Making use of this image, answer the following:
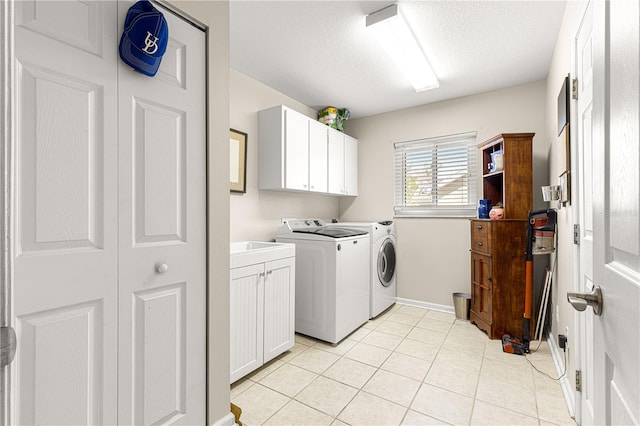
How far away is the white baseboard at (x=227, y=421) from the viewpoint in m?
1.43

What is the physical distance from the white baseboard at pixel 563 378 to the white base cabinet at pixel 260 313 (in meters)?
1.86

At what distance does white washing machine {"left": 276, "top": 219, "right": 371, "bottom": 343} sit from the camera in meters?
2.62

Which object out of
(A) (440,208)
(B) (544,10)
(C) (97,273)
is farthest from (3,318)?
(A) (440,208)

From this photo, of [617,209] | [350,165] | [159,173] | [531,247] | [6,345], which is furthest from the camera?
[350,165]

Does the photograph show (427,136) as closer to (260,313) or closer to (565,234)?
(565,234)

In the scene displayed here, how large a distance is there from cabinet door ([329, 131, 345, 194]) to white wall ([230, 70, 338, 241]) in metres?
0.53

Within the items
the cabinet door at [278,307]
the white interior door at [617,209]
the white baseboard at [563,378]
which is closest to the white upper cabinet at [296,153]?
the cabinet door at [278,307]

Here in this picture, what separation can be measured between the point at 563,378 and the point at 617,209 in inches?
82.5

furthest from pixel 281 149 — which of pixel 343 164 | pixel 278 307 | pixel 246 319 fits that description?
pixel 246 319

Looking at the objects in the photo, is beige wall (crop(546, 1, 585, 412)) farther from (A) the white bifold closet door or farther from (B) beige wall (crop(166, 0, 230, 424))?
(A) the white bifold closet door

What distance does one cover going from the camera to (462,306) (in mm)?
3160

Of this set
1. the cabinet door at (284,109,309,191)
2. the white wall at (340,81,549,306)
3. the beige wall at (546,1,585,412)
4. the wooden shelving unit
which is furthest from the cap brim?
the white wall at (340,81,549,306)

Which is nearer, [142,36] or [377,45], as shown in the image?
[142,36]

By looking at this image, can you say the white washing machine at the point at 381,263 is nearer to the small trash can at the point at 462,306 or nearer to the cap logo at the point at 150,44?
the small trash can at the point at 462,306
